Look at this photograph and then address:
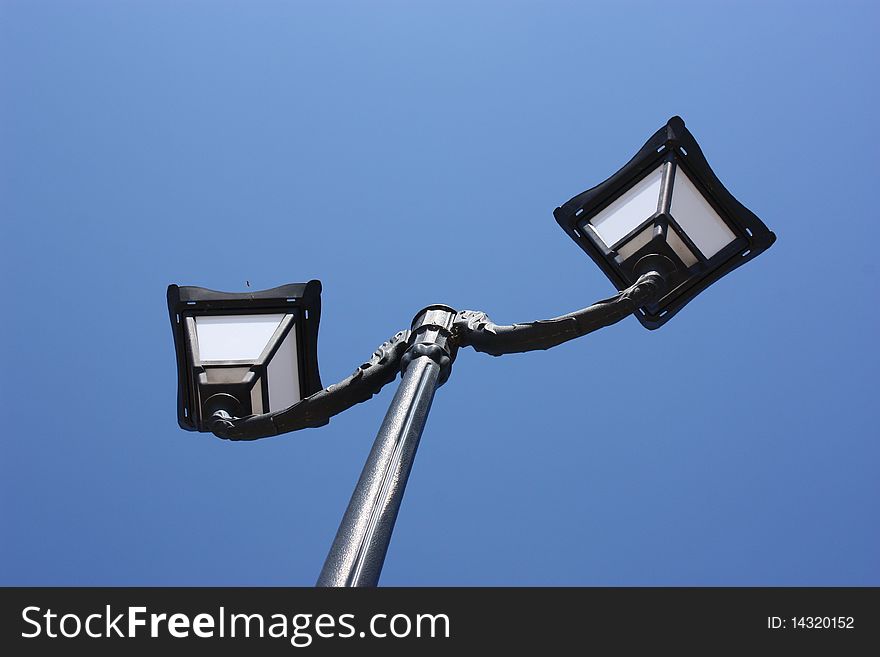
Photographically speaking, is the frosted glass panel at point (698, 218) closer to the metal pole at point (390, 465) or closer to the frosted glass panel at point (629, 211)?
the frosted glass panel at point (629, 211)

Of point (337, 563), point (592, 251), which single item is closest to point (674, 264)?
point (592, 251)

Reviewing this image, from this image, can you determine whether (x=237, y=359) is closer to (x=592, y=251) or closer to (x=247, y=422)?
(x=247, y=422)

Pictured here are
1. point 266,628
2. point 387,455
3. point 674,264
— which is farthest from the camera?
point 674,264

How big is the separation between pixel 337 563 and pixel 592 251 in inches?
86.5

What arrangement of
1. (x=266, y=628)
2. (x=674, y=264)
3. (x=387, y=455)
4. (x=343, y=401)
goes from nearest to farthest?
(x=266, y=628) → (x=387, y=455) → (x=343, y=401) → (x=674, y=264)

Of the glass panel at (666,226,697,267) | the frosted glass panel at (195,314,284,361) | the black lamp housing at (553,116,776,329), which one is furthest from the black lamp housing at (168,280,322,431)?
the glass panel at (666,226,697,267)

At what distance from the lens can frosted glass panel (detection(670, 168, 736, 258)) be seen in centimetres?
431

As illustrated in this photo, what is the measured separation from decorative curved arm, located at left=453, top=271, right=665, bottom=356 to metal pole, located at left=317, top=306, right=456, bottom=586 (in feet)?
0.28

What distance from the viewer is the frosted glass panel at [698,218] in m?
4.31

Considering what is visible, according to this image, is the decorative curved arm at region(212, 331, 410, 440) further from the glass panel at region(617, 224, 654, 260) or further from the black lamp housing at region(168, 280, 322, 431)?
the glass panel at region(617, 224, 654, 260)

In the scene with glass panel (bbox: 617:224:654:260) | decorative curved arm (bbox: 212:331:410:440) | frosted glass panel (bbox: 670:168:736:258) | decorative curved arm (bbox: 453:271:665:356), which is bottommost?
decorative curved arm (bbox: 212:331:410:440)

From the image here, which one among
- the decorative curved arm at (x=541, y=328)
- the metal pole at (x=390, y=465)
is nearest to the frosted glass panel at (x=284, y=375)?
the metal pole at (x=390, y=465)

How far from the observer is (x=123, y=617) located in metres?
2.67

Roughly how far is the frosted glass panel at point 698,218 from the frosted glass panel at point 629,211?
0.09 m
